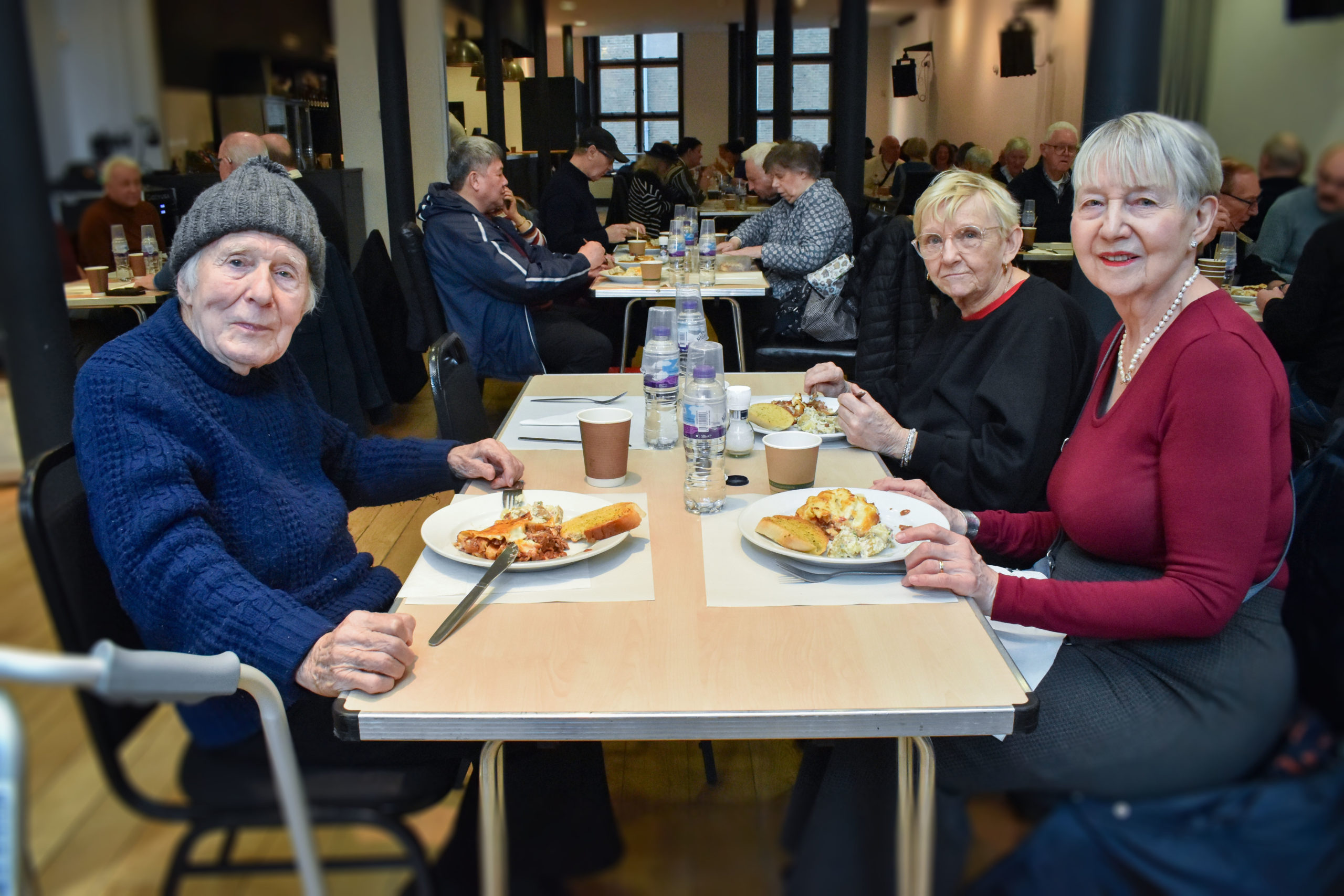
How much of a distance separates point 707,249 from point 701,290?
0.52 metres

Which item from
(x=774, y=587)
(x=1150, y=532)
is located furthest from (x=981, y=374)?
(x=774, y=587)

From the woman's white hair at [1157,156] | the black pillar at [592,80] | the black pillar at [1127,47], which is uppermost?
the black pillar at [592,80]

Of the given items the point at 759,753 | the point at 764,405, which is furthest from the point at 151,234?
the point at 759,753

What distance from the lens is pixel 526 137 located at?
30.5 feet

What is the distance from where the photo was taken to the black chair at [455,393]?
2029 mm

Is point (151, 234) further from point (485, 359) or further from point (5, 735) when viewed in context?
point (485, 359)

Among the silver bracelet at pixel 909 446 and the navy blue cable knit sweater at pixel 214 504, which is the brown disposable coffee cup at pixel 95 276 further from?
the silver bracelet at pixel 909 446

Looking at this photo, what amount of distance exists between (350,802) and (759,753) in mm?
473

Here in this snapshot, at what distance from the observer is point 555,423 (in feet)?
6.70

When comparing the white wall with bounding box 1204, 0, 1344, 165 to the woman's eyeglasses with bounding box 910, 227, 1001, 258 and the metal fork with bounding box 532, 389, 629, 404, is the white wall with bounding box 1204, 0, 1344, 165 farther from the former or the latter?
the metal fork with bounding box 532, 389, 629, 404

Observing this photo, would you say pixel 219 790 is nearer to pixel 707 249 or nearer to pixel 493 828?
pixel 493 828

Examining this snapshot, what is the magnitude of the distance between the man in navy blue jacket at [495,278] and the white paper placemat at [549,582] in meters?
2.88

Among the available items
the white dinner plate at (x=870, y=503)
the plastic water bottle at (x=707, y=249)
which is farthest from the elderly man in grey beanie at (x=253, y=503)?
the plastic water bottle at (x=707, y=249)

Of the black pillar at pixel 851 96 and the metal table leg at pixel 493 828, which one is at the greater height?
the black pillar at pixel 851 96
